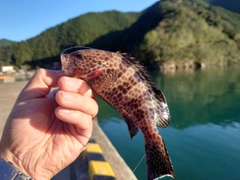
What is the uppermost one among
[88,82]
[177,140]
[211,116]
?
[88,82]

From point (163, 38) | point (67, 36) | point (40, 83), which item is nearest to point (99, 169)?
point (40, 83)

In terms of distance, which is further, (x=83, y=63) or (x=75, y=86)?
(x=83, y=63)

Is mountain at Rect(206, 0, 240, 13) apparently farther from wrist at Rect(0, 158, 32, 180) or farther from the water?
wrist at Rect(0, 158, 32, 180)

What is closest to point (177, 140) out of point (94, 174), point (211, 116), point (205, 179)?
point (205, 179)

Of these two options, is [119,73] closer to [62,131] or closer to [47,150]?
[62,131]

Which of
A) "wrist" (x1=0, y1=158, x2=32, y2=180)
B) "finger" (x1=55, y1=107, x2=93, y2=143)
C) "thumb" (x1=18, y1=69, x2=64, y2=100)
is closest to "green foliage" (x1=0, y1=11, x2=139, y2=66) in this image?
"thumb" (x1=18, y1=69, x2=64, y2=100)

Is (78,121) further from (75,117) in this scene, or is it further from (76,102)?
(76,102)

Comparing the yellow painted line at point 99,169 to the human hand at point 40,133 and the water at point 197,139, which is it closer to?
the human hand at point 40,133
